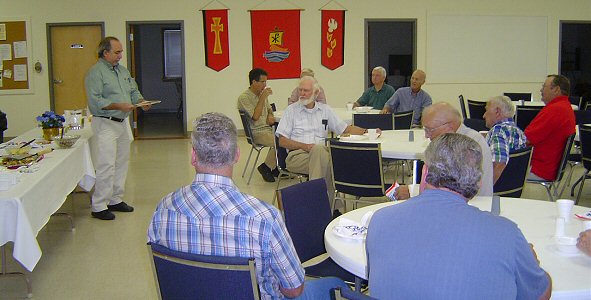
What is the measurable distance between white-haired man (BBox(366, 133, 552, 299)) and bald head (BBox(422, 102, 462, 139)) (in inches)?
68.4

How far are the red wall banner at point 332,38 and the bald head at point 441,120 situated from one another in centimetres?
847

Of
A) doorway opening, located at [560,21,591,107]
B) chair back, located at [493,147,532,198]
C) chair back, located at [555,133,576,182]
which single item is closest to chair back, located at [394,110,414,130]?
chair back, located at [555,133,576,182]

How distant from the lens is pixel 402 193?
3537 millimetres

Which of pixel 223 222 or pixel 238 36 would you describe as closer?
pixel 223 222

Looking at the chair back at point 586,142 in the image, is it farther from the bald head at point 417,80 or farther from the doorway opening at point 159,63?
the doorway opening at point 159,63

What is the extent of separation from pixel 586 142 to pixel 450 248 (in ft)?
14.9

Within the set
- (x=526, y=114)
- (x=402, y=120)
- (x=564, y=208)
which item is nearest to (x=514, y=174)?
(x=564, y=208)

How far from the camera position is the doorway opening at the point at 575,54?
47.7 feet

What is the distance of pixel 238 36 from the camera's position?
11984 millimetres

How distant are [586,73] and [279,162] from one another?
38.1ft

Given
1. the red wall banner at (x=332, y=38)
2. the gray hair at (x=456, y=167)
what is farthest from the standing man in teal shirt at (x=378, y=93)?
the gray hair at (x=456, y=167)

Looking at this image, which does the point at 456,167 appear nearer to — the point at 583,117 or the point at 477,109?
the point at 583,117

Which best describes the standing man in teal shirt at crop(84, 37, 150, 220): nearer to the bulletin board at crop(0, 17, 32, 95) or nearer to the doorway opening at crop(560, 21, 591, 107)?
the bulletin board at crop(0, 17, 32, 95)

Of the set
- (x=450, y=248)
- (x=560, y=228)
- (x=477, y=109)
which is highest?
(x=477, y=109)
